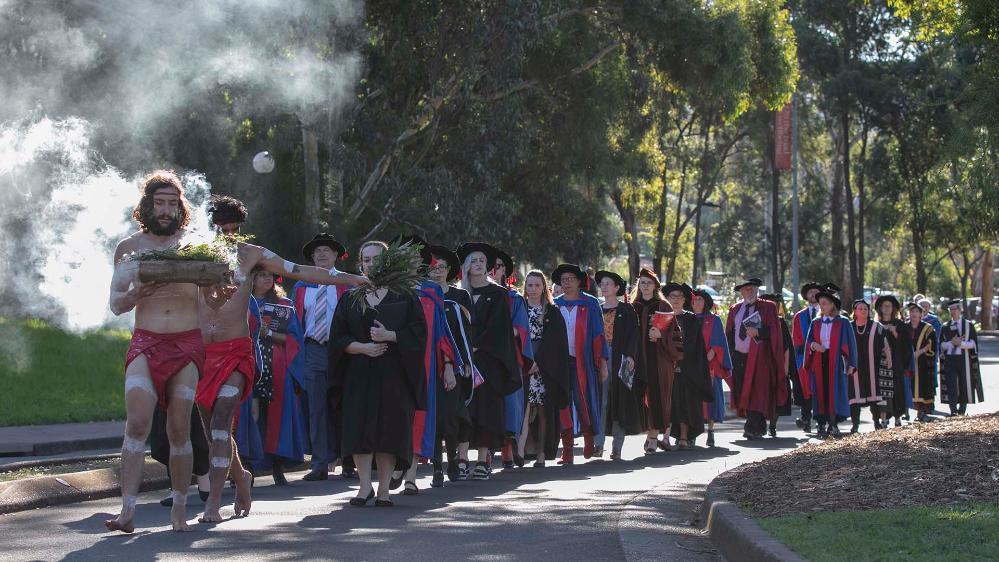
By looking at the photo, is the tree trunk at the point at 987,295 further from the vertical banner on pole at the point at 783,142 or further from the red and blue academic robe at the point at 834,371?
the red and blue academic robe at the point at 834,371

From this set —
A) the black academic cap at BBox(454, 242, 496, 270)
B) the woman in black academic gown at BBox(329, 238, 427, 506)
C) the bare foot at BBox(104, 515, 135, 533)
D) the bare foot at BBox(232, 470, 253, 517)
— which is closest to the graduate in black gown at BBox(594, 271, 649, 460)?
the black academic cap at BBox(454, 242, 496, 270)

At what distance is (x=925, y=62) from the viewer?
45.6 metres

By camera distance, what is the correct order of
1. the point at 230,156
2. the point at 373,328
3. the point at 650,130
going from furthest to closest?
the point at 650,130
the point at 230,156
the point at 373,328

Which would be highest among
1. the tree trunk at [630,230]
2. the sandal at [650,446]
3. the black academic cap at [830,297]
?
the tree trunk at [630,230]

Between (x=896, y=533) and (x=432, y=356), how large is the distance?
15.8ft

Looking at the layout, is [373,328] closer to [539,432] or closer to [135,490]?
[135,490]

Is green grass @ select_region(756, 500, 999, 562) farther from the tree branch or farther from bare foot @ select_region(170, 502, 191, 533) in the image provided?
the tree branch

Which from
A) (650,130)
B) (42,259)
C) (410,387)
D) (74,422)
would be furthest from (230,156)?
(410,387)

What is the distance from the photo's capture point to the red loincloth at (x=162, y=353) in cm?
812

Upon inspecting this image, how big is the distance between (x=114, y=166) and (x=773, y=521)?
18223 mm

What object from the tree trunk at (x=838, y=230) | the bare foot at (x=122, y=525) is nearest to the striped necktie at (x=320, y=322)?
the bare foot at (x=122, y=525)

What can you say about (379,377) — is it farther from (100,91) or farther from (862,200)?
(862,200)

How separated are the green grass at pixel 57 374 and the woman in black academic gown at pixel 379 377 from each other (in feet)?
29.4

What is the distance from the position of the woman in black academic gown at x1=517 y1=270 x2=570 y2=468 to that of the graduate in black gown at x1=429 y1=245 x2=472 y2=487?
1550 mm
